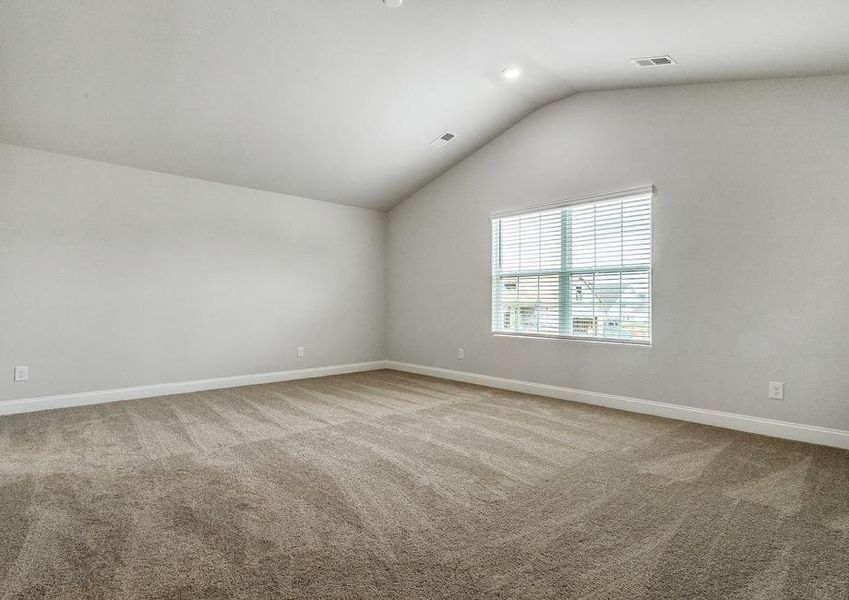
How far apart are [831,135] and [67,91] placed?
5.69 m

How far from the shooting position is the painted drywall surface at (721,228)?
310cm

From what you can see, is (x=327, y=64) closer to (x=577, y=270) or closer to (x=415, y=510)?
(x=577, y=270)

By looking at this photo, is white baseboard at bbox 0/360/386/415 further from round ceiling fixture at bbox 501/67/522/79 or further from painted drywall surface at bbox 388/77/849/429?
round ceiling fixture at bbox 501/67/522/79

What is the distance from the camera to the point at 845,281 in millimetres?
3020

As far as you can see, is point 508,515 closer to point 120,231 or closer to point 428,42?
point 428,42

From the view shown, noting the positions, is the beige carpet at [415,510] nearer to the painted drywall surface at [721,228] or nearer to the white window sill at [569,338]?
the painted drywall surface at [721,228]

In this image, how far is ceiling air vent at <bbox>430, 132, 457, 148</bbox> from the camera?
4.91 meters

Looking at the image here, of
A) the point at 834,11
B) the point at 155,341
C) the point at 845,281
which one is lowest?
the point at 155,341

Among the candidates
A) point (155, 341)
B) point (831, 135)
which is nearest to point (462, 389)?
point (155, 341)

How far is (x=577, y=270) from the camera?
4.43 meters

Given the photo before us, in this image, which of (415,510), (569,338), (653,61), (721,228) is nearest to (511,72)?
(653,61)

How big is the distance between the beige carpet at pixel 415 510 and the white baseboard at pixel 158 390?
1.17 feet

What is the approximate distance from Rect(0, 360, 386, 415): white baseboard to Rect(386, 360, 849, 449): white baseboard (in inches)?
79.2

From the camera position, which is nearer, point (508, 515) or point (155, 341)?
point (508, 515)
